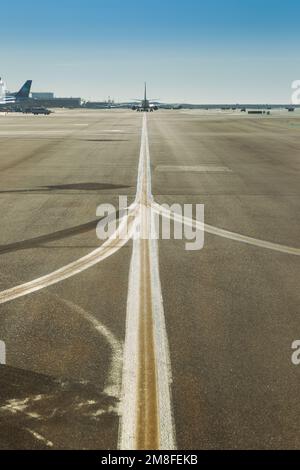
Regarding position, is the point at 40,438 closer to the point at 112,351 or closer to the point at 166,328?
the point at 112,351

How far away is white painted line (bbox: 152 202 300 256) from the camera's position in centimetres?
1163

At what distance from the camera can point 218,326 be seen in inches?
295

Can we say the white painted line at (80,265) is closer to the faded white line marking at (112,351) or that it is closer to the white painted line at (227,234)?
the faded white line marking at (112,351)

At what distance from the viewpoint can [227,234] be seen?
42.4ft

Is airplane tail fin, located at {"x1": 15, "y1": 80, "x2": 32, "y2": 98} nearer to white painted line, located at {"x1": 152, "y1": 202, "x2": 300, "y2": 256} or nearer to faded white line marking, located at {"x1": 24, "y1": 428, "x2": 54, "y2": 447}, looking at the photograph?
white painted line, located at {"x1": 152, "y1": 202, "x2": 300, "y2": 256}

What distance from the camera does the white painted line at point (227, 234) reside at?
1163 cm

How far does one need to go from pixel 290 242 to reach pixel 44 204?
25.1ft

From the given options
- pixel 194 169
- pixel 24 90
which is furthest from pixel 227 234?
pixel 24 90

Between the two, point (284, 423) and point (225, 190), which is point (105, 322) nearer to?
point (284, 423)

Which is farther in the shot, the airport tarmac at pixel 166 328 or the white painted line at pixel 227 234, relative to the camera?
the white painted line at pixel 227 234

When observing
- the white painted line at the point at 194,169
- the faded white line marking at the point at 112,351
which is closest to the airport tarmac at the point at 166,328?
the faded white line marking at the point at 112,351

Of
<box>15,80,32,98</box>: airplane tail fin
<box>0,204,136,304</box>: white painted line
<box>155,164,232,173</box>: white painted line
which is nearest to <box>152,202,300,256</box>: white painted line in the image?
<box>0,204,136,304</box>: white painted line

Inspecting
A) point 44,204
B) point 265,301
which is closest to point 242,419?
point 265,301

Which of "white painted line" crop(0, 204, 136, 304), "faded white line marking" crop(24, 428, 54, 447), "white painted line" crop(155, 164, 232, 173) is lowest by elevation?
"faded white line marking" crop(24, 428, 54, 447)
